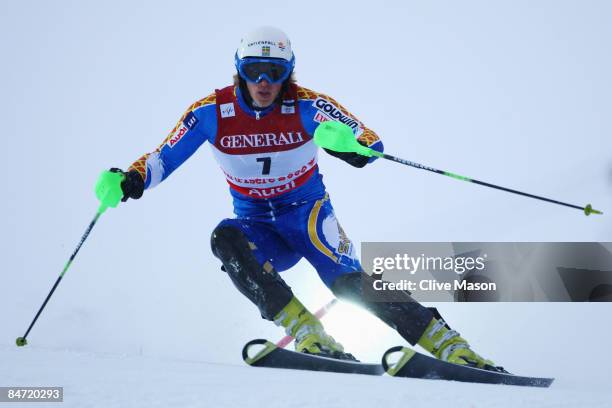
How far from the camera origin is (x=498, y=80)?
1660 inches

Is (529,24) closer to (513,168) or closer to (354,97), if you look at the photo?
(354,97)

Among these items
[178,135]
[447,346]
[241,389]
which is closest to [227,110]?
[178,135]

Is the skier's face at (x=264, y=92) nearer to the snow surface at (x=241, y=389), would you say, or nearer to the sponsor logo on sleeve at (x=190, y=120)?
Answer: the sponsor logo on sleeve at (x=190, y=120)

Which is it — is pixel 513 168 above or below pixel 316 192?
above

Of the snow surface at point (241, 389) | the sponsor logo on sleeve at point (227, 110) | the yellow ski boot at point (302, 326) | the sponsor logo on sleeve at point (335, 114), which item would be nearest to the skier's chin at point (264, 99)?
the sponsor logo on sleeve at point (227, 110)

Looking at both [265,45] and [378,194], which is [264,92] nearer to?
[265,45]

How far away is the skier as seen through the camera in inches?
190

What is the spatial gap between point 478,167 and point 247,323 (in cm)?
1708

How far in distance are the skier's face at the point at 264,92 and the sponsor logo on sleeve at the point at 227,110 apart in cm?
17

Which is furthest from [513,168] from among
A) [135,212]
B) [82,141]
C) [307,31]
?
[307,31]

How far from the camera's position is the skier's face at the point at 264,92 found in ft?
16.7

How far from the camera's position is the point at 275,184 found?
5.38 metres

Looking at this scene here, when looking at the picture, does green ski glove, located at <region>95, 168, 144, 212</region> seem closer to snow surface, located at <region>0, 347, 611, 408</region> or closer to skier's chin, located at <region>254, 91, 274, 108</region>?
skier's chin, located at <region>254, 91, 274, 108</region>

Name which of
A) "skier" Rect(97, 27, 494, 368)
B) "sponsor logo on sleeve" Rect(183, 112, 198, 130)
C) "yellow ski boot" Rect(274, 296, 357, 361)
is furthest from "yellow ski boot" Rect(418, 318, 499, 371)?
"sponsor logo on sleeve" Rect(183, 112, 198, 130)
